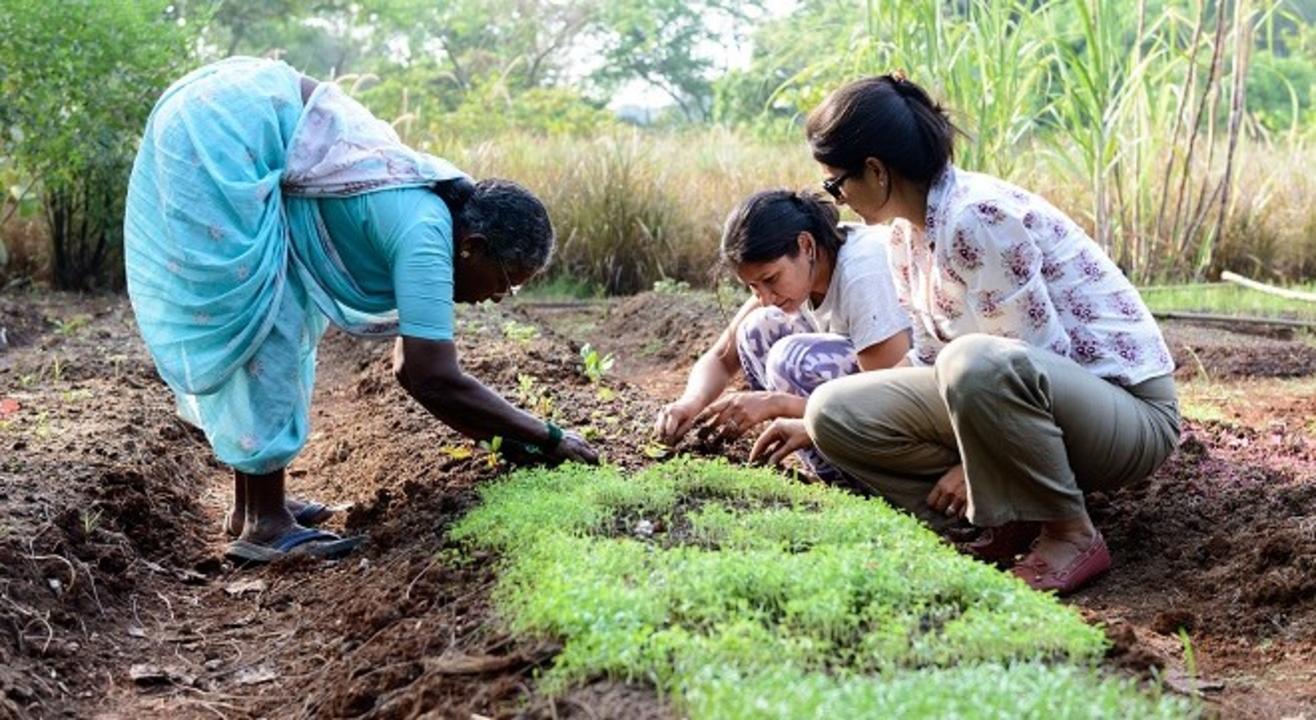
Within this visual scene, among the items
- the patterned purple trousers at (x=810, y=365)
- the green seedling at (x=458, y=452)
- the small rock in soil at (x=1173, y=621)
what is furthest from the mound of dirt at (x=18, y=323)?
the small rock in soil at (x=1173, y=621)

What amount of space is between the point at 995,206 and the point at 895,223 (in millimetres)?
457

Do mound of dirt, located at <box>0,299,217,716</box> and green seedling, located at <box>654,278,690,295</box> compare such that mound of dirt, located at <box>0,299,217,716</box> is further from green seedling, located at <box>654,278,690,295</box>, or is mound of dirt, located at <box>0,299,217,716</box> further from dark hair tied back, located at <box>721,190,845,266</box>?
green seedling, located at <box>654,278,690,295</box>

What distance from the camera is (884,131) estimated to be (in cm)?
404

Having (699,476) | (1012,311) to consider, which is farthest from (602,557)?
(1012,311)

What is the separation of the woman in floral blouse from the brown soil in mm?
313

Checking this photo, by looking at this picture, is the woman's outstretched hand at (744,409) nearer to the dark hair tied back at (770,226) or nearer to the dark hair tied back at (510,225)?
the dark hair tied back at (770,226)

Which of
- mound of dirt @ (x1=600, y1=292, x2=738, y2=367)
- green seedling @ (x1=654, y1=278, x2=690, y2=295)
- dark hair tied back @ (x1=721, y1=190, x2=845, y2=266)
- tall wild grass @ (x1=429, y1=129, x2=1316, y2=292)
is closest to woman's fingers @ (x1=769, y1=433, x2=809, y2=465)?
dark hair tied back @ (x1=721, y1=190, x2=845, y2=266)

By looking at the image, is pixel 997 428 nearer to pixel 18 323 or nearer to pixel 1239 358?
pixel 1239 358

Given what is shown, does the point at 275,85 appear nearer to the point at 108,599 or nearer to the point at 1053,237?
the point at 108,599

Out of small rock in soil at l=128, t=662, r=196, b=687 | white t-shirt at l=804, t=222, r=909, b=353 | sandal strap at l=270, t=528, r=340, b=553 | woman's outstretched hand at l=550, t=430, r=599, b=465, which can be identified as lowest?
small rock in soil at l=128, t=662, r=196, b=687

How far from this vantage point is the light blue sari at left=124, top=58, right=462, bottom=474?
4297 mm

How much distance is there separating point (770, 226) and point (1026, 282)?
0.76 m

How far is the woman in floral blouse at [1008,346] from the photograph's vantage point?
400cm

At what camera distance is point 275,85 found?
14.8 ft
